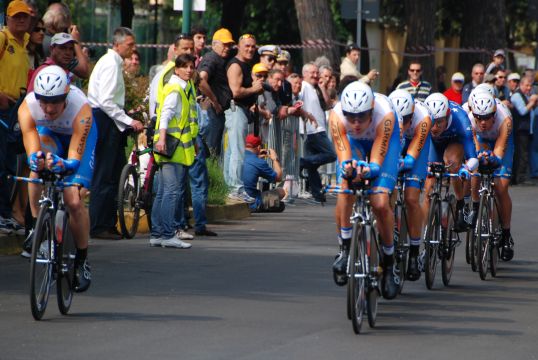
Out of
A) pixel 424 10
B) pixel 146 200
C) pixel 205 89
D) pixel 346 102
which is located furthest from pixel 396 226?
pixel 424 10

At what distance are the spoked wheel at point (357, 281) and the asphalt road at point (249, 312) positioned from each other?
151 mm

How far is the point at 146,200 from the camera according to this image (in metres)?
15.6

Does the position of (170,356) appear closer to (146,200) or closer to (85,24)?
(146,200)

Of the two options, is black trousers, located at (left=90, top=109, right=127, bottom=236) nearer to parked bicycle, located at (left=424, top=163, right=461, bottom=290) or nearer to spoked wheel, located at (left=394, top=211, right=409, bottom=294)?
parked bicycle, located at (left=424, top=163, right=461, bottom=290)

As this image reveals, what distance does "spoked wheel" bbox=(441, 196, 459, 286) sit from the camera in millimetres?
12898

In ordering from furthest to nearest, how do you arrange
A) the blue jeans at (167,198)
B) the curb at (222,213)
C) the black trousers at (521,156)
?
1. the black trousers at (521,156)
2. the curb at (222,213)
3. the blue jeans at (167,198)

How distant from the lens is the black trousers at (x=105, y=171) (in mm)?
14883

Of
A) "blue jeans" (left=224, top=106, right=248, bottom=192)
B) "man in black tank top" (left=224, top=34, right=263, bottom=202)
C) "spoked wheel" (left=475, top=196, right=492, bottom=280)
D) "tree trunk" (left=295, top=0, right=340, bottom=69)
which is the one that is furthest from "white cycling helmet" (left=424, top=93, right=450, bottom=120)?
"tree trunk" (left=295, top=0, right=340, bottom=69)

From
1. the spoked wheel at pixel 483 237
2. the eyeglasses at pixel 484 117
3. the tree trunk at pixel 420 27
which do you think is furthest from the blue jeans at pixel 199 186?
the tree trunk at pixel 420 27

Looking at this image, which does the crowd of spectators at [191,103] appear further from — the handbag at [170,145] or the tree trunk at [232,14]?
the tree trunk at [232,14]

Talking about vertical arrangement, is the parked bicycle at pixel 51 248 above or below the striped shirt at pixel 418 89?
below

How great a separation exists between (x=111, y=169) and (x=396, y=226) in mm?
4088

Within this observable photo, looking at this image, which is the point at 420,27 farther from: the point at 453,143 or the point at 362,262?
the point at 362,262

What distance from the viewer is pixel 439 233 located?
13.0 meters
